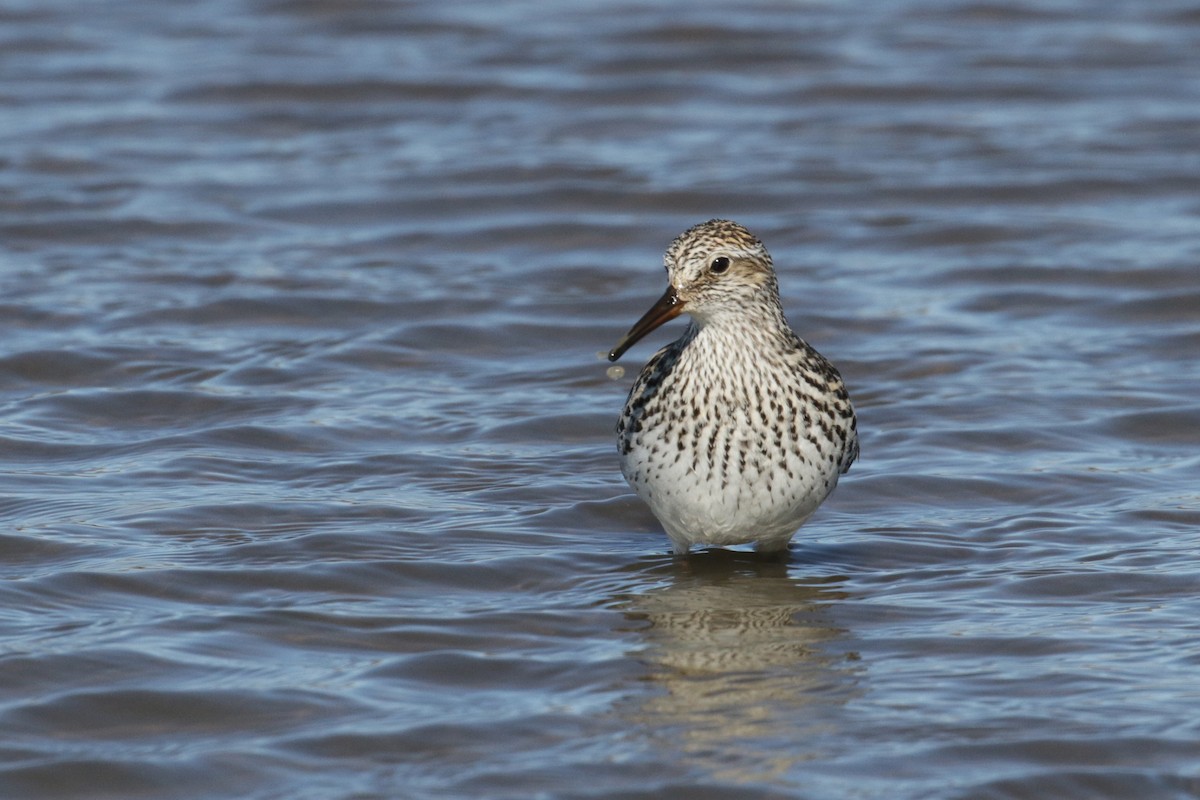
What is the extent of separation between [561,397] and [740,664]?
4223mm

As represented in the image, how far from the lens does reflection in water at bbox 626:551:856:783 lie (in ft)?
22.6

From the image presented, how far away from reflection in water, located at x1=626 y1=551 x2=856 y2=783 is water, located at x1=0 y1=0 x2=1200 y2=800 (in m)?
0.02

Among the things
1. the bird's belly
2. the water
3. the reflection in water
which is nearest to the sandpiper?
the bird's belly

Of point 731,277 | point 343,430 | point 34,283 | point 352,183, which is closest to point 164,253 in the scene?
point 34,283

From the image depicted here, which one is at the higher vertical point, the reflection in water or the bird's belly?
the bird's belly

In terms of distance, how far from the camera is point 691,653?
7.89 m

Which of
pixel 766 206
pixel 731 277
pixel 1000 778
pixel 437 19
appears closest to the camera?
pixel 1000 778

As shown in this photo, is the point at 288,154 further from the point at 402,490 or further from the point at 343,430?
the point at 402,490

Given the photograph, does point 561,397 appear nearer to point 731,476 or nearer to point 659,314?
point 659,314

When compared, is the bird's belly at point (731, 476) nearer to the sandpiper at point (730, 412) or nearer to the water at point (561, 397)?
the sandpiper at point (730, 412)

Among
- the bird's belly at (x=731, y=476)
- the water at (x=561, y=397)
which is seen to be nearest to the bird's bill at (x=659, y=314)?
the bird's belly at (x=731, y=476)

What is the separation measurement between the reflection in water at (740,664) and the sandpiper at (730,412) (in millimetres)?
305

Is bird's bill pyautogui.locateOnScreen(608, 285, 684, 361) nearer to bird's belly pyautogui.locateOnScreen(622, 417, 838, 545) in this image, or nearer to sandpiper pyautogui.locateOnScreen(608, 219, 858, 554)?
sandpiper pyautogui.locateOnScreen(608, 219, 858, 554)

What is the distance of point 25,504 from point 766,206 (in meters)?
7.41
